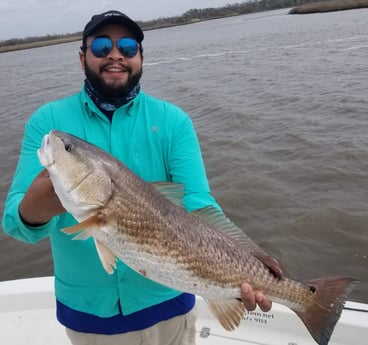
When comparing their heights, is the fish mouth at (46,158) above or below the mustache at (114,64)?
below

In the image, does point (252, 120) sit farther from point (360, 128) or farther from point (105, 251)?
point (105, 251)

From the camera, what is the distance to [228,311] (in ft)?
8.95

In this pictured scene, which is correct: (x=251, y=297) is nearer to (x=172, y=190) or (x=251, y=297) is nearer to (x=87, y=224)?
(x=172, y=190)

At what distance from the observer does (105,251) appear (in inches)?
92.8

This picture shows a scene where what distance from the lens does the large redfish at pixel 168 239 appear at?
7.44 feet

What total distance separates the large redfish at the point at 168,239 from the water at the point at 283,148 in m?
4.10

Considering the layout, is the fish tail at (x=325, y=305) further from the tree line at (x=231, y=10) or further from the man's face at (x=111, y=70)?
the tree line at (x=231, y=10)

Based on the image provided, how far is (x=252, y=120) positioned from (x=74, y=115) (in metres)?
12.6

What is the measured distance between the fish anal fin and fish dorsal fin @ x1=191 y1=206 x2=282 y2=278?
25.2 inches

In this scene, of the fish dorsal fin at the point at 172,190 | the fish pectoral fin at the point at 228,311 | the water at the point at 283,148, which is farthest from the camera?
the water at the point at 283,148

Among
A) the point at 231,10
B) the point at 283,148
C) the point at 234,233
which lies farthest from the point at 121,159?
the point at 231,10

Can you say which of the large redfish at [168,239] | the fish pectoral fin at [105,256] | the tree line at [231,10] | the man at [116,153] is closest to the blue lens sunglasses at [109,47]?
the man at [116,153]

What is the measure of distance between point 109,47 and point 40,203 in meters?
1.19

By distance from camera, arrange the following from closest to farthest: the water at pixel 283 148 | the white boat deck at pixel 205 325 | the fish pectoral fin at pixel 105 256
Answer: the fish pectoral fin at pixel 105 256
the white boat deck at pixel 205 325
the water at pixel 283 148
